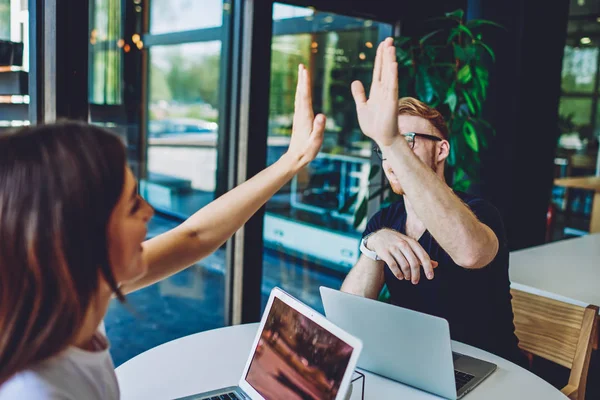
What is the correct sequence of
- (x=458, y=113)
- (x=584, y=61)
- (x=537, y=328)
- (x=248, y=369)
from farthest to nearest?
1. (x=584, y=61)
2. (x=458, y=113)
3. (x=537, y=328)
4. (x=248, y=369)

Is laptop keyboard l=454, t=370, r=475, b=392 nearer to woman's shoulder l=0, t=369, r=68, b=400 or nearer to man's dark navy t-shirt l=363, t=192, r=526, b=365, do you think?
man's dark navy t-shirt l=363, t=192, r=526, b=365

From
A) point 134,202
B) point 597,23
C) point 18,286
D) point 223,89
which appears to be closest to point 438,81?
point 223,89

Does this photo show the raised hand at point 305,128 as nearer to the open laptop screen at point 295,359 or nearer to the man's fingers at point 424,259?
the open laptop screen at point 295,359

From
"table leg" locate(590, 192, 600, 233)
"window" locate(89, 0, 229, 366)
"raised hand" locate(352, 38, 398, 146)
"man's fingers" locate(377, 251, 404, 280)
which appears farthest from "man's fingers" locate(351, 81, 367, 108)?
"table leg" locate(590, 192, 600, 233)

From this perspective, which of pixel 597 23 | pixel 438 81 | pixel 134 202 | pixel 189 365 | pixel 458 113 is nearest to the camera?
pixel 134 202

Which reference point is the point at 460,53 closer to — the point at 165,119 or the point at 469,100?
the point at 469,100

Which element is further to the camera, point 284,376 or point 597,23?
point 597,23

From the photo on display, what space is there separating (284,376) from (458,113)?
2.48m

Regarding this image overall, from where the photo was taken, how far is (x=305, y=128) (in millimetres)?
1486

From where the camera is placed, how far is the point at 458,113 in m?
3.39

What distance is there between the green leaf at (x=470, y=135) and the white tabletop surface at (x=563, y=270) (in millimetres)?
604

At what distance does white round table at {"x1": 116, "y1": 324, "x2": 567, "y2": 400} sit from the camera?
153cm

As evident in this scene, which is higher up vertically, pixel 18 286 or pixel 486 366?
pixel 18 286

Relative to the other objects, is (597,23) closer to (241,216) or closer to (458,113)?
(458,113)
